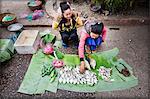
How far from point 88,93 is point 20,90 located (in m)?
1.05

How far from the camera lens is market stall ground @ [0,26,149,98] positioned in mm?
3405

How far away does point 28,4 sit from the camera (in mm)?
5324

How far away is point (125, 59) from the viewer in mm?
3939

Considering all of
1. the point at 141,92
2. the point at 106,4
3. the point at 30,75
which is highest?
the point at 106,4

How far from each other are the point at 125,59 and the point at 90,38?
736 millimetres

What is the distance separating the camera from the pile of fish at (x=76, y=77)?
11.6ft

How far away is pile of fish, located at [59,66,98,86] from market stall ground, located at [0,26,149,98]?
0.20m

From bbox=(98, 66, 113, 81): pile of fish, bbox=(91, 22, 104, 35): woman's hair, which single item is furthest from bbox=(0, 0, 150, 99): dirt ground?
bbox=(91, 22, 104, 35): woman's hair

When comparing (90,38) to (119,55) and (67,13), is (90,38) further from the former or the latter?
(119,55)

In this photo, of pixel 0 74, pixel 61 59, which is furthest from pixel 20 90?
pixel 61 59

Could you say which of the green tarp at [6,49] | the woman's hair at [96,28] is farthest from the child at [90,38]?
the green tarp at [6,49]

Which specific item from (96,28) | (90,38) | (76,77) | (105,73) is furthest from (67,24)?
(105,73)

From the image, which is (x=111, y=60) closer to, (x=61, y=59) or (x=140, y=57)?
(x=140, y=57)

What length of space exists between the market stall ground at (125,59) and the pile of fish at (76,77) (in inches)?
7.7
